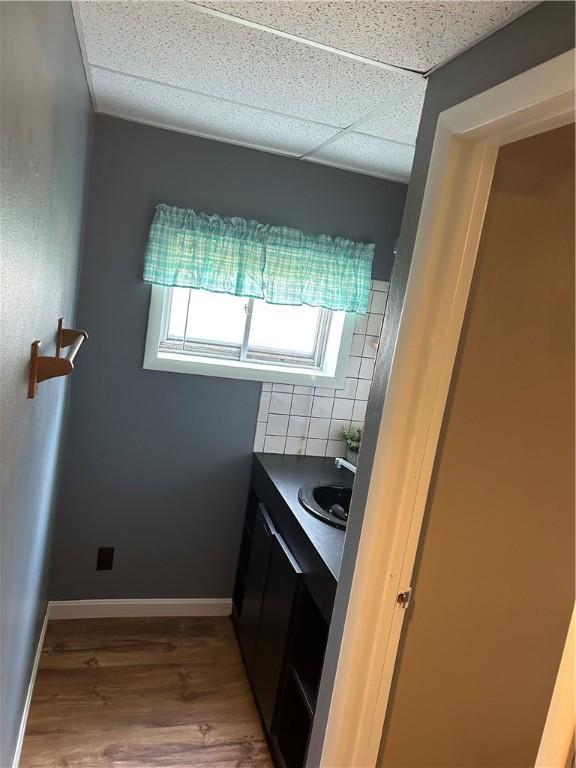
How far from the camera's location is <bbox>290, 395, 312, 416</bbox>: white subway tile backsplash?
289 centimetres

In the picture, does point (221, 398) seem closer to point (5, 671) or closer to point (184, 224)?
point (184, 224)

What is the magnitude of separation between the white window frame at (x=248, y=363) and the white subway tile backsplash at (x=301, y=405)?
0.08m

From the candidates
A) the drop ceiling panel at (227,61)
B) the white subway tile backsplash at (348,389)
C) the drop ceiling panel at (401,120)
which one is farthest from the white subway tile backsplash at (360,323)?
the drop ceiling panel at (227,61)

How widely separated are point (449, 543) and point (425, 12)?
4.03 ft

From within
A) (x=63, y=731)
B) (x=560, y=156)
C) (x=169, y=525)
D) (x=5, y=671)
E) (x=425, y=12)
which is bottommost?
(x=63, y=731)

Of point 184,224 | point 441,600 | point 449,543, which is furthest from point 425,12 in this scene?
point 184,224

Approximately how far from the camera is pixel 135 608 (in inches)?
113

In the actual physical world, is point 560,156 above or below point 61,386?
above

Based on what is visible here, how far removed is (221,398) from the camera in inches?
110

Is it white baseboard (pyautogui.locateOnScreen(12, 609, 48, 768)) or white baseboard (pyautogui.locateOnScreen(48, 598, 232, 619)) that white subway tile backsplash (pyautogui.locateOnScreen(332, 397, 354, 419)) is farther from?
white baseboard (pyautogui.locateOnScreen(12, 609, 48, 768))

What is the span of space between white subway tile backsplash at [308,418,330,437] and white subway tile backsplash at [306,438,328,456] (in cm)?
3

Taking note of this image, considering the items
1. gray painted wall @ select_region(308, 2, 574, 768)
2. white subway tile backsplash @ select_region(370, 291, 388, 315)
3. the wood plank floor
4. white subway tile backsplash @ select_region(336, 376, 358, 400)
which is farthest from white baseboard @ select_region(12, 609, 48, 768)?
white subway tile backsplash @ select_region(370, 291, 388, 315)

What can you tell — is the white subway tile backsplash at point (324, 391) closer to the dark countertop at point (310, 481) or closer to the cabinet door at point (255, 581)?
the dark countertop at point (310, 481)

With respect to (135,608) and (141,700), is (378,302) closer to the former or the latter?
(135,608)
